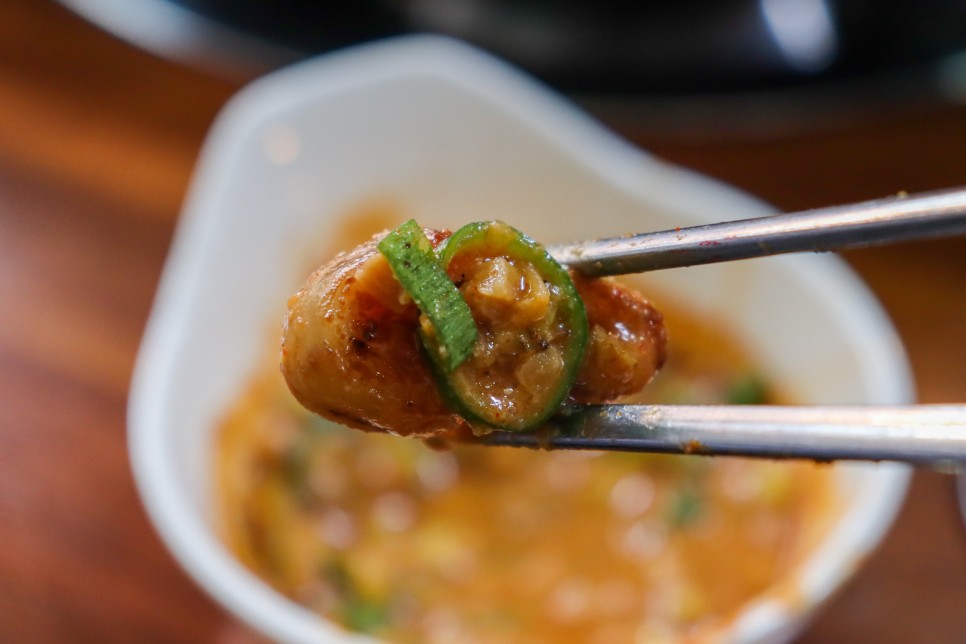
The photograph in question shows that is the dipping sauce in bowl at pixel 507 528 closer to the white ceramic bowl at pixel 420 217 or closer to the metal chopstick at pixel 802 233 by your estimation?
the white ceramic bowl at pixel 420 217

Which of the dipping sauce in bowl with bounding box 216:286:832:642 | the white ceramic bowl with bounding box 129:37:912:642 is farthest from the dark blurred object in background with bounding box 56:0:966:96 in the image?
the dipping sauce in bowl with bounding box 216:286:832:642

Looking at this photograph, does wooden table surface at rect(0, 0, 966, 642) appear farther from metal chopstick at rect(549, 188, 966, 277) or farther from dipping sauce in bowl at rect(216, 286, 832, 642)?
metal chopstick at rect(549, 188, 966, 277)

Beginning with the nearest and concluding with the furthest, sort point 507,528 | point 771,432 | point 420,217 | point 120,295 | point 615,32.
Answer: point 771,432 → point 507,528 → point 120,295 → point 420,217 → point 615,32

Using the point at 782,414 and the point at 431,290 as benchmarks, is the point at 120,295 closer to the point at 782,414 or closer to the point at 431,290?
the point at 431,290

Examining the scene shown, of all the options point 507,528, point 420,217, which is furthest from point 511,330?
point 420,217

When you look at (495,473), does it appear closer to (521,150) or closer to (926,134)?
(521,150)

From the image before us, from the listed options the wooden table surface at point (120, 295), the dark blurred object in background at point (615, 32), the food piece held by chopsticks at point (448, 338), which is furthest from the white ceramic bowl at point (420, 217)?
→ the food piece held by chopsticks at point (448, 338)
